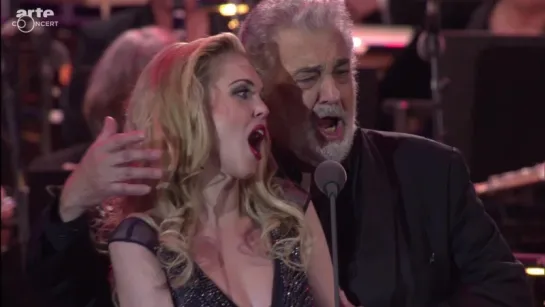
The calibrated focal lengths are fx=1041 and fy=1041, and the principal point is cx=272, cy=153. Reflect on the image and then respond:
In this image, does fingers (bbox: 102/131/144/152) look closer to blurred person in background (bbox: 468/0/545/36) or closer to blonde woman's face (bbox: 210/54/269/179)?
blonde woman's face (bbox: 210/54/269/179)

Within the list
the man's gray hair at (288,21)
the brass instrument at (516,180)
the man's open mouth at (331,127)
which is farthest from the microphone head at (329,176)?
the brass instrument at (516,180)

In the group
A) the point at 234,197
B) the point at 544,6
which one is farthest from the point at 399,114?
the point at 234,197

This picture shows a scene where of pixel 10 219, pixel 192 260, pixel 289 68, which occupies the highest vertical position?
pixel 289 68

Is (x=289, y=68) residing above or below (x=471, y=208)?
above

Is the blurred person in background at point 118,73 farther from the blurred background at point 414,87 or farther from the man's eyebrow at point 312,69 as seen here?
the man's eyebrow at point 312,69

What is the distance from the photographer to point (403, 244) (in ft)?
8.23

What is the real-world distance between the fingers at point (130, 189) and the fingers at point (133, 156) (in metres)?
0.05

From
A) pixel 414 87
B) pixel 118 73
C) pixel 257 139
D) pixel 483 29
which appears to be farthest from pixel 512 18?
pixel 257 139

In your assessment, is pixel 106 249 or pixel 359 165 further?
→ pixel 359 165

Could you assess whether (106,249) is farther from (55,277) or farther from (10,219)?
(10,219)

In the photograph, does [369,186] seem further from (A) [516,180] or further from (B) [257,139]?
(A) [516,180]

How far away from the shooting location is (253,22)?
256cm

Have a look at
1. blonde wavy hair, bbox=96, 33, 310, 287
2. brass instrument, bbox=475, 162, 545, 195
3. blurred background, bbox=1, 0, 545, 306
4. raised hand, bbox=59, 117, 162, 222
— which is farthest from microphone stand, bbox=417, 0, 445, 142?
raised hand, bbox=59, 117, 162, 222

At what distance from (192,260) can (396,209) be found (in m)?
0.63
